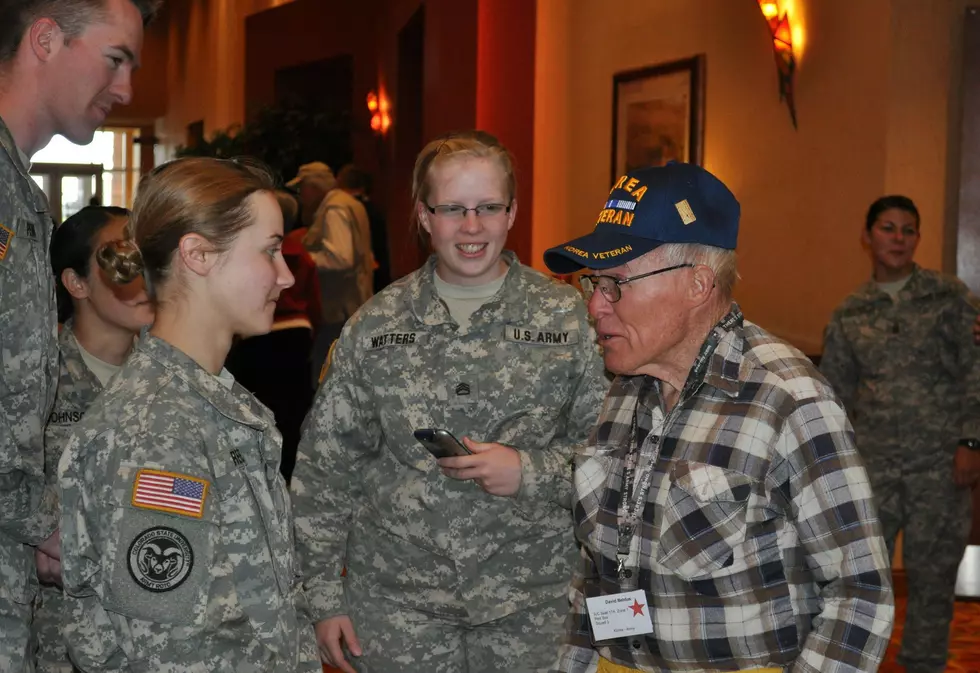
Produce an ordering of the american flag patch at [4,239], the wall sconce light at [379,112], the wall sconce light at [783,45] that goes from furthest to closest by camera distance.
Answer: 1. the wall sconce light at [379,112]
2. the wall sconce light at [783,45]
3. the american flag patch at [4,239]

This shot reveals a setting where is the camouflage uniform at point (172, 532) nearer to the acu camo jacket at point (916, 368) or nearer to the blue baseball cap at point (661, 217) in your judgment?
the blue baseball cap at point (661, 217)

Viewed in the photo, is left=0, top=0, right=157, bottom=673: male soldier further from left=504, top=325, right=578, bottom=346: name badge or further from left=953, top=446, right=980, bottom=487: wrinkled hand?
left=953, top=446, right=980, bottom=487: wrinkled hand

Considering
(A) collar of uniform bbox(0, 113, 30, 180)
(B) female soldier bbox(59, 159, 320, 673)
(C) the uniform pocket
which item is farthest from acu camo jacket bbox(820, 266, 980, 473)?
(A) collar of uniform bbox(0, 113, 30, 180)

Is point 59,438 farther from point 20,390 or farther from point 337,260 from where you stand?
point 337,260

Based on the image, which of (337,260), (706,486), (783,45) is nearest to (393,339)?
(706,486)

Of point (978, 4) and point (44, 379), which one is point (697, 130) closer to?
point (978, 4)

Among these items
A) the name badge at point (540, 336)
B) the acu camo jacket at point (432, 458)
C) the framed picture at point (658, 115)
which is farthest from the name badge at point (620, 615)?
the framed picture at point (658, 115)

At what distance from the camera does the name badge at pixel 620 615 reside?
1697mm

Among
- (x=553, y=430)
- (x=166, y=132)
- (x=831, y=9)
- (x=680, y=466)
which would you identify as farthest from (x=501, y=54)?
(x=166, y=132)

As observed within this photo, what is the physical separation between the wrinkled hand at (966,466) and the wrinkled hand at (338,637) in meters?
2.90

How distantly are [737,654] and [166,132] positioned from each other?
2134 centimetres

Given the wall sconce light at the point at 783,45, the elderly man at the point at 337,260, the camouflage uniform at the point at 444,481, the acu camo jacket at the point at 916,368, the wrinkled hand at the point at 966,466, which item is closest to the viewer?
the camouflage uniform at the point at 444,481

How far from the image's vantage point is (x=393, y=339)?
2.43m

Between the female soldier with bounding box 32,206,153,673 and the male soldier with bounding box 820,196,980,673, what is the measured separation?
3.09 m
